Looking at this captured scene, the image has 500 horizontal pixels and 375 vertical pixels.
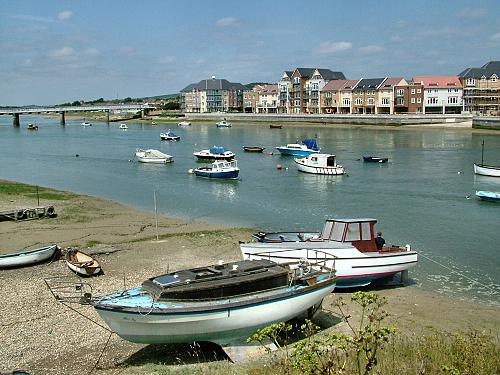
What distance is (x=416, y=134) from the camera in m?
120

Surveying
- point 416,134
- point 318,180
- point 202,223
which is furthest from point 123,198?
point 416,134

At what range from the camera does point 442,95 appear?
15138 centimetres

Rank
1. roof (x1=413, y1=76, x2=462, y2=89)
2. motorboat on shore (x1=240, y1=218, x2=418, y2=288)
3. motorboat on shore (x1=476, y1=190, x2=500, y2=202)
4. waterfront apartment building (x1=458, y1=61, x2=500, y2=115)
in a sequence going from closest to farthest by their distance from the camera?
motorboat on shore (x1=240, y1=218, x2=418, y2=288) < motorboat on shore (x1=476, y1=190, x2=500, y2=202) < waterfront apartment building (x1=458, y1=61, x2=500, y2=115) < roof (x1=413, y1=76, x2=462, y2=89)

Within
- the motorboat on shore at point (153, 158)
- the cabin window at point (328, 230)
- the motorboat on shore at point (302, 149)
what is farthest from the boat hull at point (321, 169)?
the cabin window at point (328, 230)

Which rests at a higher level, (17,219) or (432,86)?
(432,86)

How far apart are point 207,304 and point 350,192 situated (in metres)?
35.4

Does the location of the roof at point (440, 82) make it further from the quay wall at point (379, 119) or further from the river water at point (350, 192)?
the river water at point (350, 192)

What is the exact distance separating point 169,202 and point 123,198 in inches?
175

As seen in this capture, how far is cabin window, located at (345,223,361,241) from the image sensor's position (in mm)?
21828

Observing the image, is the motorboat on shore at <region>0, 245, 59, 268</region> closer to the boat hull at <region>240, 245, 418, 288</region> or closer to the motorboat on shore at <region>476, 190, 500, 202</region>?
the boat hull at <region>240, 245, 418, 288</region>

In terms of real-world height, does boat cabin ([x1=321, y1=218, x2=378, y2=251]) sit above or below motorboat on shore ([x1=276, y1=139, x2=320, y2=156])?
above

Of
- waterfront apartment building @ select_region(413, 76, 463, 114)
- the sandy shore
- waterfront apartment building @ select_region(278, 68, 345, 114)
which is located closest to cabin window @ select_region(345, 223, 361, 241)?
the sandy shore

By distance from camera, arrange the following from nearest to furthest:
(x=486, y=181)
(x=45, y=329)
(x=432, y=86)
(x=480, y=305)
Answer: (x=45, y=329) → (x=480, y=305) → (x=486, y=181) → (x=432, y=86)

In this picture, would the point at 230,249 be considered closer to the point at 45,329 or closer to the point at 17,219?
the point at 45,329
